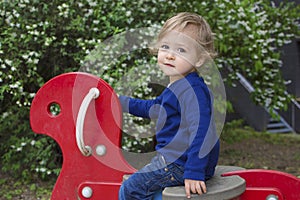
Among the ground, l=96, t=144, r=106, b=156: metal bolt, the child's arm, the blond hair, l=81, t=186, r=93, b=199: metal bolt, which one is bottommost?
the ground

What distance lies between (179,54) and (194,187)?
1.94 ft

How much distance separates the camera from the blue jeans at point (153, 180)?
2252mm

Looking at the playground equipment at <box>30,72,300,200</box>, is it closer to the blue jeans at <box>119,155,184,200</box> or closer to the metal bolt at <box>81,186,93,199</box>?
the metal bolt at <box>81,186,93,199</box>

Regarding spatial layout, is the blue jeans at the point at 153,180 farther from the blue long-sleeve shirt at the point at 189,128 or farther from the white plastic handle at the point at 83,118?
the white plastic handle at the point at 83,118

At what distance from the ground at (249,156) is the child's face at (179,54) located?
2590 millimetres

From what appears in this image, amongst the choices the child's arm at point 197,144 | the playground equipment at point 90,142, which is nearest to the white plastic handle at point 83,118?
the playground equipment at point 90,142

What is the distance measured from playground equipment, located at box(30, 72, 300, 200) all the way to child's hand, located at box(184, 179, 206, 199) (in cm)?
24

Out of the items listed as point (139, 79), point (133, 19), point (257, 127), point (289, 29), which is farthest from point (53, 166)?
point (257, 127)

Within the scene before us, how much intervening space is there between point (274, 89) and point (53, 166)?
102 inches

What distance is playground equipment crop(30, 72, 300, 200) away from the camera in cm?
237

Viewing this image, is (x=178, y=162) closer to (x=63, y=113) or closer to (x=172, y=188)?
(x=172, y=188)

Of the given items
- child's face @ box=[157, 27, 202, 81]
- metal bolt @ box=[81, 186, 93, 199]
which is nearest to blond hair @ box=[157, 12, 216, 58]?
child's face @ box=[157, 27, 202, 81]

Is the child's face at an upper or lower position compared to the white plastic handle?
upper

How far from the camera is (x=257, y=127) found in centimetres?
827
